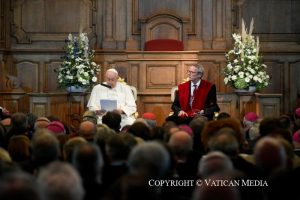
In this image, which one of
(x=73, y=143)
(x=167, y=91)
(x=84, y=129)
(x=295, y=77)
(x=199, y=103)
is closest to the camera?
(x=73, y=143)

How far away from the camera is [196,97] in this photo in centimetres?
1049

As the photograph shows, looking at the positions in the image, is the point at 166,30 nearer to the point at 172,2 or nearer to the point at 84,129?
the point at 172,2

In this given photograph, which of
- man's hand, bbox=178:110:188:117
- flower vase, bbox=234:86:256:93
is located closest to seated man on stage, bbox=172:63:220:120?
man's hand, bbox=178:110:188:117

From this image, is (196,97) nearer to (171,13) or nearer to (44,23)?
(171,13)

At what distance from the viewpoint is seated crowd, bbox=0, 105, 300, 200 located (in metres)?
3.10

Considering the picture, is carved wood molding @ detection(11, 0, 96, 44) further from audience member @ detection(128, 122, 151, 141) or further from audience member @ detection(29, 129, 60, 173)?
audience member @ detection(29, 129, 60, 173)

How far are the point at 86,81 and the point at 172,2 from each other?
10.9ft

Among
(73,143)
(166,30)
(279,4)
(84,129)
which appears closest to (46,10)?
(166,30)

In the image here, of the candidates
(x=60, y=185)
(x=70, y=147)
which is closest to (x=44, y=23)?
(x=70, y=147)

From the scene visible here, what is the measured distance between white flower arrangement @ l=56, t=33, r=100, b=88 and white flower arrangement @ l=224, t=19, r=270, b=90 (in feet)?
8.11

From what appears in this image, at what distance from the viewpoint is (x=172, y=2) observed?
14.3 m

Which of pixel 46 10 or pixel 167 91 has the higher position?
pixel 46 10

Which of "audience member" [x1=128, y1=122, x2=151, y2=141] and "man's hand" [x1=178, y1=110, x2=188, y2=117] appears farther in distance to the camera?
"man's hand" [x1=178, y1=110, x2=188, y2=117]

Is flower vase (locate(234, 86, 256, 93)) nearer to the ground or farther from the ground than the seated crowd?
farther from the ground
